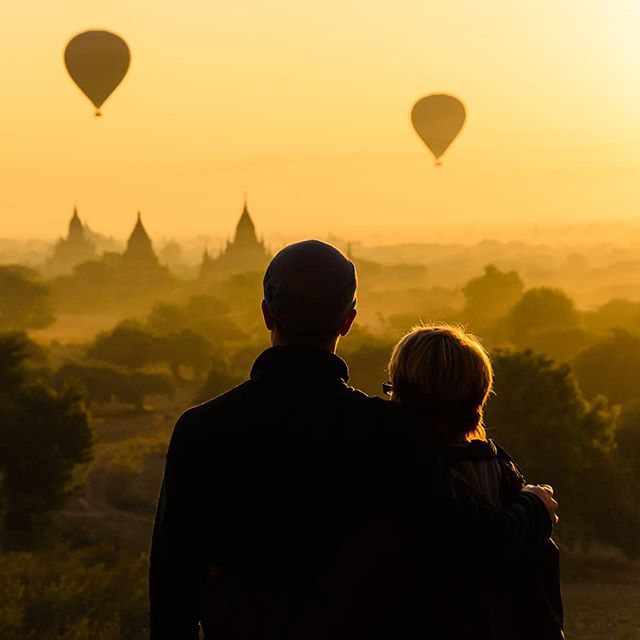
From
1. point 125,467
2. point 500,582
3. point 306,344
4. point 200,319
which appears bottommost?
point 125,467

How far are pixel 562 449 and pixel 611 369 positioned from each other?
825 inches

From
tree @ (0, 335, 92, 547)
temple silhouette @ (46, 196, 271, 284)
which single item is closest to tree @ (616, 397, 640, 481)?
tree @ (0, 335, 92, 547)

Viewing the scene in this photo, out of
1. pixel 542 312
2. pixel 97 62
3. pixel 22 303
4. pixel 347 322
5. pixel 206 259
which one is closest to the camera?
pixel 347 322

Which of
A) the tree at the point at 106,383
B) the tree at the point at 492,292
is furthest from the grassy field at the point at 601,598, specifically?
the tree at the point at 492,292

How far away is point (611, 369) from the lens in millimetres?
48531

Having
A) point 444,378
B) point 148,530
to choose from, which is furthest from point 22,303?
point 444,378

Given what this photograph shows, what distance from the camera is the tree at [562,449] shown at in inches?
1128

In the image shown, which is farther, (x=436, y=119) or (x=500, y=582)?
(x=436, y=119)

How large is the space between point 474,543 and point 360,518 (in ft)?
1.01

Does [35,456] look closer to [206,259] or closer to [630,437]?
[630,437]

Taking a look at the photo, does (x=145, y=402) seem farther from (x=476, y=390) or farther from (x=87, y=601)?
(x=476, y=390)

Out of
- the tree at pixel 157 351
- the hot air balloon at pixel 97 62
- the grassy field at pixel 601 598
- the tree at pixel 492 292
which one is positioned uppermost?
the hot air balloon at pixel 97 62

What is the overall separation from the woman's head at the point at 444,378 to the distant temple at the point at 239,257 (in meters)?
161

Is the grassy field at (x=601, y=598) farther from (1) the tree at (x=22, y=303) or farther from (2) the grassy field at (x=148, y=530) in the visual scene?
(1) the tree at (x=22, y=303)
